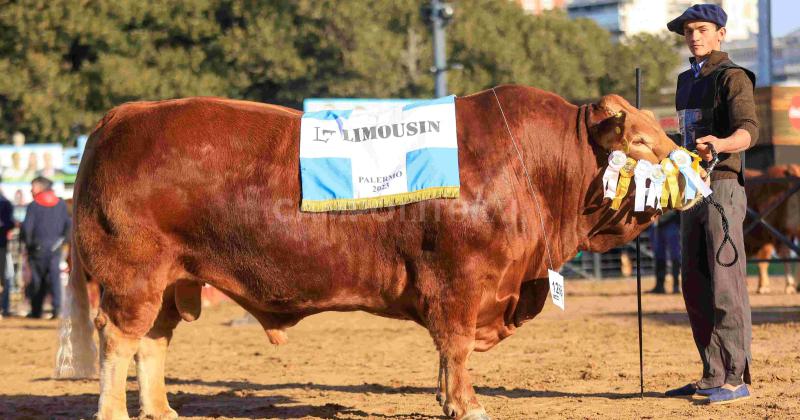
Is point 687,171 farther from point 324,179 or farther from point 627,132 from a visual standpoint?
point 324,179

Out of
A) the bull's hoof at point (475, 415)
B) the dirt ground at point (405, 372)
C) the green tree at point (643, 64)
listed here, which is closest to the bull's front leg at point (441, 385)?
the bull's hoof at point (475, 415)

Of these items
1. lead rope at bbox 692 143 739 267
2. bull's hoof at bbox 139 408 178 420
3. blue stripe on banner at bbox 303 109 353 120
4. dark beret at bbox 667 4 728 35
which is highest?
dark beret at bbox 667 4 728 35

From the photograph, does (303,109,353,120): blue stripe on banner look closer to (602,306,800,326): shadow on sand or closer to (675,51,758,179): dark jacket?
(675,51,758,179): dark jacket

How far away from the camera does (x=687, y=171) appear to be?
654cm

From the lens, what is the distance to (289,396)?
8.05 m

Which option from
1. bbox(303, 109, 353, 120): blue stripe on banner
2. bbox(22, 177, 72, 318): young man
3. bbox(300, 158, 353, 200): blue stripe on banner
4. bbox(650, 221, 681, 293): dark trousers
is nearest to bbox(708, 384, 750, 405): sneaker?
bbox(300, 158, 353, 200): blue stripe on banner

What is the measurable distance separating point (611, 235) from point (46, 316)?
38.5 ft

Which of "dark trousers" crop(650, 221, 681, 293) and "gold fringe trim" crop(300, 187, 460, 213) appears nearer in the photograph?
"gold fringe trim" crop(300, 187, 460, 213)

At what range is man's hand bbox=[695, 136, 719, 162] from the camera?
21.8 feet

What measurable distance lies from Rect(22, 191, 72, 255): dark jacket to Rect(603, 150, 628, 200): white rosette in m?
11.5

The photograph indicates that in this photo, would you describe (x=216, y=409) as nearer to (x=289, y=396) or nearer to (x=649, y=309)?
(x=289, y=396)

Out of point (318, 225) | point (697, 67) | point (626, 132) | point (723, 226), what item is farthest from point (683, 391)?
point (318, 225)

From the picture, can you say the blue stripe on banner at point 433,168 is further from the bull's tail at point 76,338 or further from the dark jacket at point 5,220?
the dark jacket at point 5,220

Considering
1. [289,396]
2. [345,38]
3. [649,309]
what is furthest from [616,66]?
[289,396]
